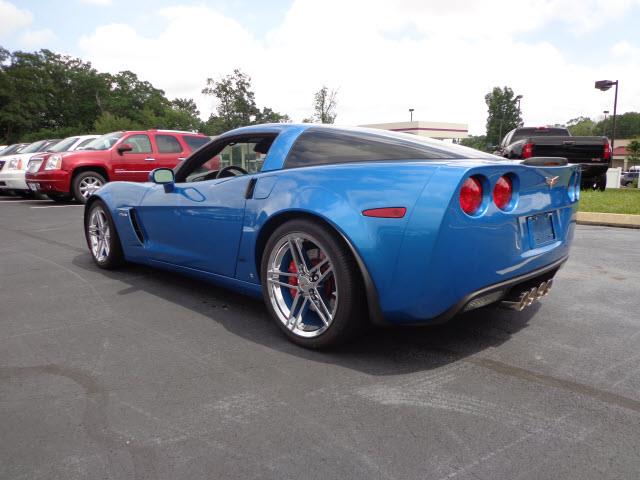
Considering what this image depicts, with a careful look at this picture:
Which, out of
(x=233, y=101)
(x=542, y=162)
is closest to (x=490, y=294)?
(x=542, y=162)

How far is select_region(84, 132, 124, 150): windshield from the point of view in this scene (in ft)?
39.2

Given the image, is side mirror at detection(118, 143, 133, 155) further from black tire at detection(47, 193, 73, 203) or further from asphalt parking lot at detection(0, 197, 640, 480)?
asphalt parking lot at detection(0, 197, 640, 480)

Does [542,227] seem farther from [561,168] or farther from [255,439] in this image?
[255,439]

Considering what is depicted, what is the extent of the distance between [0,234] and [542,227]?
7.65m

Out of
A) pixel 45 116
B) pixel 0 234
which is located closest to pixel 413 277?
pixel 0 234

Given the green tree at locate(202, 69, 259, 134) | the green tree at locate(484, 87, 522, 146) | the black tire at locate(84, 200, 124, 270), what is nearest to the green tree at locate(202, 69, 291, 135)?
the green tree at locate(202, 69, 259, 134)

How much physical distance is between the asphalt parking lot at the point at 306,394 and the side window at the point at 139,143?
869cm

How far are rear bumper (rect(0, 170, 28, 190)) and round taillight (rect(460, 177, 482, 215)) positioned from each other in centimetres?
1366

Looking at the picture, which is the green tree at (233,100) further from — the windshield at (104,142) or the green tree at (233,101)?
the windshield at (104,142)

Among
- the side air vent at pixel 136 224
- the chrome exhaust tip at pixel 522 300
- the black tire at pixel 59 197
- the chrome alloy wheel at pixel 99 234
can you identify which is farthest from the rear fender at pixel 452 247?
the black tire at pixel 59 197

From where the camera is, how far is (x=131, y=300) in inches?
156

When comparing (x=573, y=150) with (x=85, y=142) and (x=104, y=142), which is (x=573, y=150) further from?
(x=85, y=142)

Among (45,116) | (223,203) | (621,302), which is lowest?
(621,302)

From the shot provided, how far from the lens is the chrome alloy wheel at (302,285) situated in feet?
9.37
